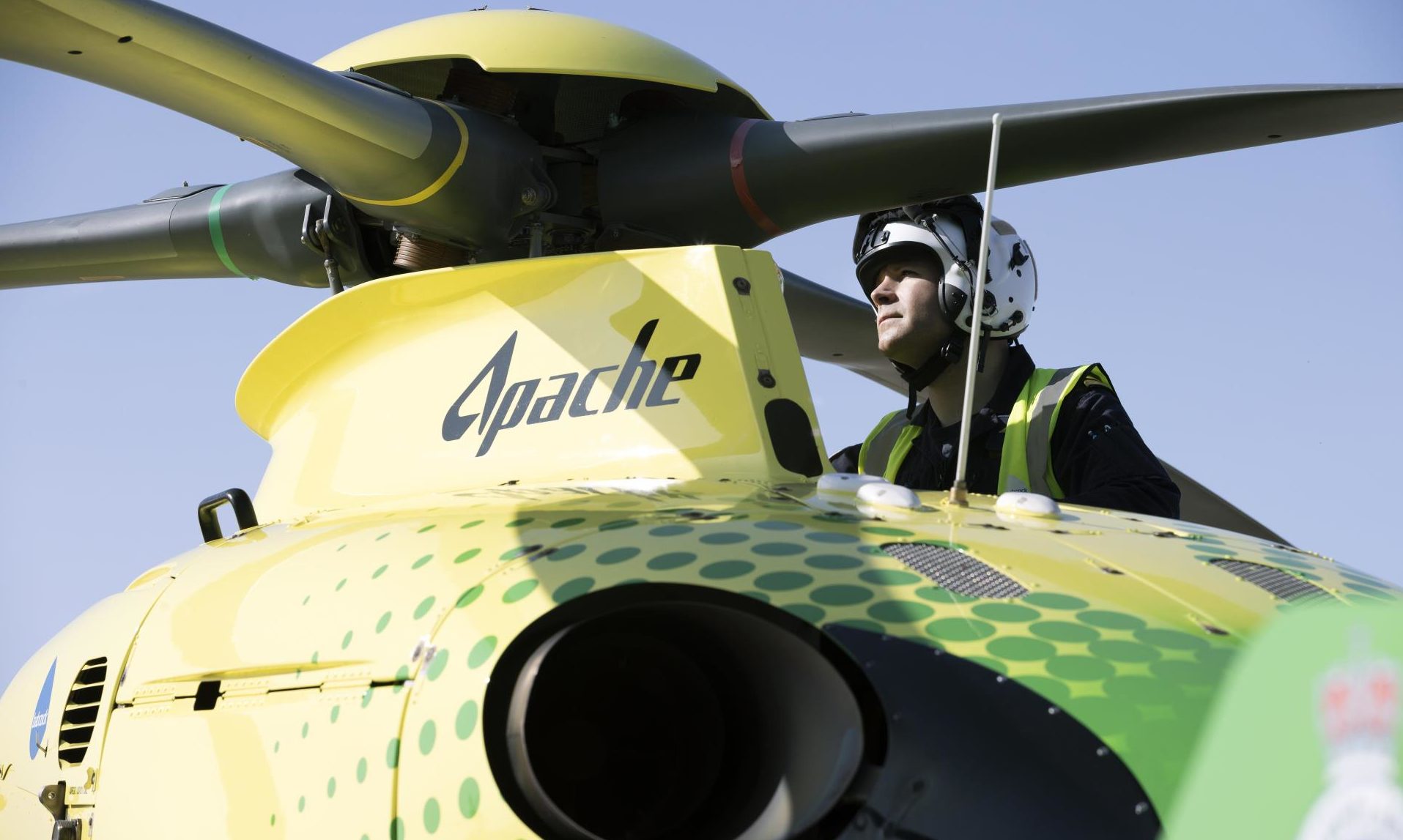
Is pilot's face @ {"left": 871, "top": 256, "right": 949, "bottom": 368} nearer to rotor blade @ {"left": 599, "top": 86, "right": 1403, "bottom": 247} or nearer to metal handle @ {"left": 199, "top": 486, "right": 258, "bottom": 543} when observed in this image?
rotor blade @ {"left": 599, "top": 86, "right": 1403, "bottom": 247}

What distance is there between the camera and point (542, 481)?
3859 millimetres

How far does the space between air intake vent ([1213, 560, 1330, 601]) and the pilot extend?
1.41 metres

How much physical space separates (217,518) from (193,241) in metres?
1.67

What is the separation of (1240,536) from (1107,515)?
1.22 ft

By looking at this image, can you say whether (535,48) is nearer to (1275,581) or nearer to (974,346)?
(974,346)

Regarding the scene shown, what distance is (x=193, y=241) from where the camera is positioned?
5488 mm

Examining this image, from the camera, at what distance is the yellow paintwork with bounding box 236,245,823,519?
3.77 m

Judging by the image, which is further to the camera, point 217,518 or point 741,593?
point 217,518

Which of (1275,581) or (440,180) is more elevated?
(440,180)

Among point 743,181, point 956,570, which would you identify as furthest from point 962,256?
point 956,570

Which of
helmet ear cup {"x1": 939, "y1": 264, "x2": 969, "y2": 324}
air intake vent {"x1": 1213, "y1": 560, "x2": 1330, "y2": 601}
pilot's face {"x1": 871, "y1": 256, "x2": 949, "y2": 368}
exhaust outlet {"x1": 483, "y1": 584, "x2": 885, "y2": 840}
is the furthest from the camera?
pilot's face {"x1": 871, "y1": 256, "x2": 949, "y2": 368}

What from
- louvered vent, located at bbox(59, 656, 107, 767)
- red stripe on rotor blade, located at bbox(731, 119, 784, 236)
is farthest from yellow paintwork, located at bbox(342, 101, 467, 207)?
louvered vent, located at bbox(59, 656, 107, 767)

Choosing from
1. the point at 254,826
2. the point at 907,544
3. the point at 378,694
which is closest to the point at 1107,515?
the point at 907,544

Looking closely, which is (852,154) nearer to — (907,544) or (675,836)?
(907,544)
